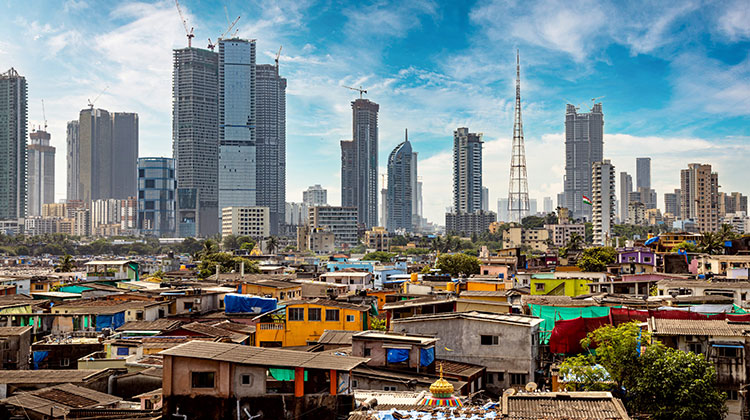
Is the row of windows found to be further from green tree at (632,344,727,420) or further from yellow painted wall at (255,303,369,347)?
green tree at (632,344,727,420)

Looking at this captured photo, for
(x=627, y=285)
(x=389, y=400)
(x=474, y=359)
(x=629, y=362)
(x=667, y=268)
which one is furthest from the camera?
(x=667, y=268)

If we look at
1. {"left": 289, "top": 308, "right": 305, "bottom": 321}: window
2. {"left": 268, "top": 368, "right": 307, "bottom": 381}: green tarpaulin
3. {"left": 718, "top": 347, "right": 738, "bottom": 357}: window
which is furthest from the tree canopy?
{"left": 289, "top": 308, "right": 305, "bottom": 321}: window

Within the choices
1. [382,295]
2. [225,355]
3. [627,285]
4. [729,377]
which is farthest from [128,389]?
[627,285]

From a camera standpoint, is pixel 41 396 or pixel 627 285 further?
pixel 627 285

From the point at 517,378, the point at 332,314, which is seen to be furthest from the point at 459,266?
the point at 517,378

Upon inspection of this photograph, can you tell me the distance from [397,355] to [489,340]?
3.92 m

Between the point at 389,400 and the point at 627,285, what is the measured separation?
31065 millimetres

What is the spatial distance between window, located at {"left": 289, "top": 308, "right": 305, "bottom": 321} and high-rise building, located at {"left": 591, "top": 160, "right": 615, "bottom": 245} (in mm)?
127155

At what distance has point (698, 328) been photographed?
20.0 meters

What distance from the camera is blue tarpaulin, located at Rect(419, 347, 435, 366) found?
21312 millimetres

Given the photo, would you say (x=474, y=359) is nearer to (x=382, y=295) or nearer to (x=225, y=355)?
(x=225, y=355)

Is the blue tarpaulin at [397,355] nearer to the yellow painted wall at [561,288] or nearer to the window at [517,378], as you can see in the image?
the window at [517,378]

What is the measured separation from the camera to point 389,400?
16.9 meters

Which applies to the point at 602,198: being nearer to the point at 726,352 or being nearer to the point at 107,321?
the point at 107,321
